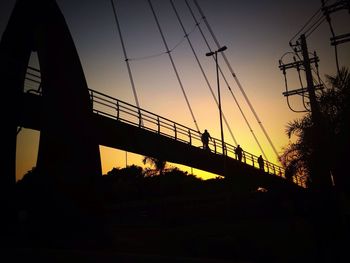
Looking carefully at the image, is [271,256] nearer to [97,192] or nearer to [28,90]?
[97,192]

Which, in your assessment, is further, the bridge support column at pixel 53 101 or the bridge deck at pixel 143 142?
the bridge deck at pixel 143 142

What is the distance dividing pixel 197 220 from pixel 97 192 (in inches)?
555

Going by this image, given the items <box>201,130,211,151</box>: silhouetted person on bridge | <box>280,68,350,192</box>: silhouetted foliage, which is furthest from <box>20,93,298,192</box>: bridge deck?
<box>280,68,350,192</box>: silhouetted foliage

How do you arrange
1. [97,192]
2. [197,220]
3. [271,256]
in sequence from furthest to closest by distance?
1. [197,220]
2. [97,192]
3. [271,256]

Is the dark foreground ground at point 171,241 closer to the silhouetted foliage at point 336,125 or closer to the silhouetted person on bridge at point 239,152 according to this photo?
the silhouetted foliage at point 336,125

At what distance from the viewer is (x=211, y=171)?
3053 cm

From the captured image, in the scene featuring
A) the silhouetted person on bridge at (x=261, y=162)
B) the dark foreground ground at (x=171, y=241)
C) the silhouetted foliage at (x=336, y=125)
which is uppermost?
the silhouetted person on bridge at (x=261, y=162)

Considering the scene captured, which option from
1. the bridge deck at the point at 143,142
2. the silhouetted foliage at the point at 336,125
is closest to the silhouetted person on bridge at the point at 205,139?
the bridge deck at the point at 143,142

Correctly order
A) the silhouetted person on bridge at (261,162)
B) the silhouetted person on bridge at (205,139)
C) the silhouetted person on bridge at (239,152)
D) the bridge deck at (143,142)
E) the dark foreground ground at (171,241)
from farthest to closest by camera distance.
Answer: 1. the silhouetted person on bridge at (261,162)
2. the silhouetted person on bridge at (239,152)
3. the silhouetted person on bridge at (205,139)
4. the bridge deck at (143,142)
5. the dark foreground ground at (171,241)

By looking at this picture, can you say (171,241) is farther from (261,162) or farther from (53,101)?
(261,162)

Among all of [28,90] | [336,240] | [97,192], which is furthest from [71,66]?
[336,240]

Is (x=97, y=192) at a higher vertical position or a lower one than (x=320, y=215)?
higher

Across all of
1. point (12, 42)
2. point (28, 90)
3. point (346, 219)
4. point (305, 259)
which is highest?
point (12, 42)

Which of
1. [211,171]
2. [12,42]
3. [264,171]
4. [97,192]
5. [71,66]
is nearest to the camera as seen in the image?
[97,192]
